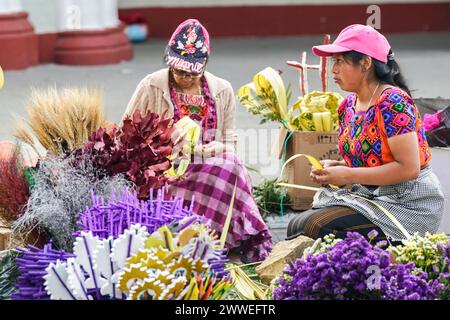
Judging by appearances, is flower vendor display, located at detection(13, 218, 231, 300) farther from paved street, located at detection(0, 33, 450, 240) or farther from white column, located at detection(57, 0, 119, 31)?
white column, located at detection(57, 0, 119, 31)

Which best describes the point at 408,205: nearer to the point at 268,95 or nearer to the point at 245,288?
the point at 245,288

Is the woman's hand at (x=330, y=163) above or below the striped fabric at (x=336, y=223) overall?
above

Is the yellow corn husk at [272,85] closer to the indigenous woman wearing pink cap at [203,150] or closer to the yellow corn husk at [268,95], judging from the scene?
the yellow corn husk at [268,95]

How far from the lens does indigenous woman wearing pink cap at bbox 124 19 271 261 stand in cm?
442

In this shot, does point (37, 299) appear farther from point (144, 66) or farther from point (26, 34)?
point (144, 66)

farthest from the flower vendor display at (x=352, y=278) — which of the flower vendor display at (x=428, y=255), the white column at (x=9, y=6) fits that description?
the white column at (x=9, y=6)

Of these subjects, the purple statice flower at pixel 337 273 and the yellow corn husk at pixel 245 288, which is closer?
the purple statice flower at pixel 337 273

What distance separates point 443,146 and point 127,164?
346cm

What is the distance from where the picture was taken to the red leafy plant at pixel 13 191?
328 cm

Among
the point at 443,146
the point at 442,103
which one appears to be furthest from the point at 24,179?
the point at 442,103

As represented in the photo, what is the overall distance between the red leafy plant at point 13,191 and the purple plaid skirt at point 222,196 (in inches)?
47.7

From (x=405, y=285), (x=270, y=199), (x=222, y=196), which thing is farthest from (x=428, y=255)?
(x=270, y=199)

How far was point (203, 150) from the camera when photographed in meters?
4.40

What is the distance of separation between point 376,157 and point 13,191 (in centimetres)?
136
